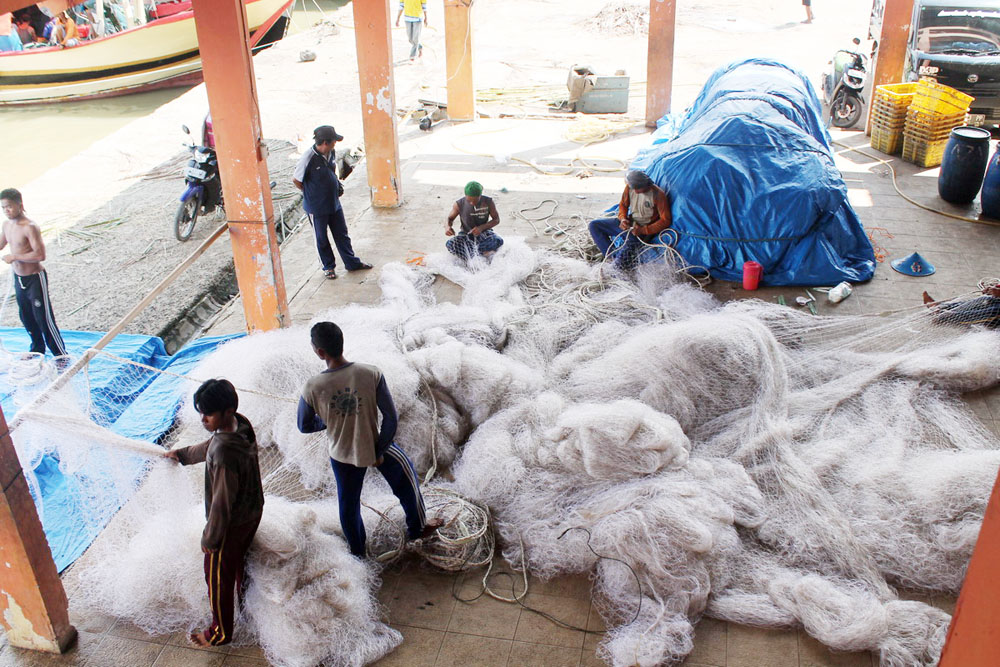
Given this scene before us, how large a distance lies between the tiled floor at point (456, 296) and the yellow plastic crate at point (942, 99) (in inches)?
29.9

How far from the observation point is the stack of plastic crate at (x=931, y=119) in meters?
10.0

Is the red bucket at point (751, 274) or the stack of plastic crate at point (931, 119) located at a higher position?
the stack of plastic crate at point (931, 119)

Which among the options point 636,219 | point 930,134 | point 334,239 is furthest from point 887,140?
point 334,239

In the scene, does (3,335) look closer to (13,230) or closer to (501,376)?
(13,230)

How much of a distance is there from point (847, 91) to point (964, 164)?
11.0 ft

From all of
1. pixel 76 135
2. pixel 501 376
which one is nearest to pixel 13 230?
pixel 501 376

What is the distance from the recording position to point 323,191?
764cm

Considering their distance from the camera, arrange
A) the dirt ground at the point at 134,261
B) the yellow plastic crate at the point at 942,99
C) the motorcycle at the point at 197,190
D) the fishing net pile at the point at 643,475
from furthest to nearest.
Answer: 1. the yellow plastic crate at the point at 942,99
2. the motorcycle at the point at 197,190
3. the dirt ground at the point at 134,261
4. the fishing net pile at the point at 643,475

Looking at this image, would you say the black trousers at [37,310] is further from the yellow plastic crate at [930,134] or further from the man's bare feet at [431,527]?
the yellow plastic crate at [930,134]

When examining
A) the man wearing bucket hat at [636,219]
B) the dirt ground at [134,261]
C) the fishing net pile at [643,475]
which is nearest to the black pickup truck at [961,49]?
the man wearing bucket hat at [636,219]

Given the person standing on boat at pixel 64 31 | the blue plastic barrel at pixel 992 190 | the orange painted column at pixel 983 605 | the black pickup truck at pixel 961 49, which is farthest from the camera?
the person standing on boat at pixel 64 31

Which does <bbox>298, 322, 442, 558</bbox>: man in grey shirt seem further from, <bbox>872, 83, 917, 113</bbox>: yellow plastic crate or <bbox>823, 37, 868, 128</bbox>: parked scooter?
<bbox>823, 37, 868, 128</bbox>: parked scooter

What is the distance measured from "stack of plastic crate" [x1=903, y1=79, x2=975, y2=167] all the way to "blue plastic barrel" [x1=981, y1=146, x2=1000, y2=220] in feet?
4.44

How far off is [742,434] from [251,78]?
4.28 metres
